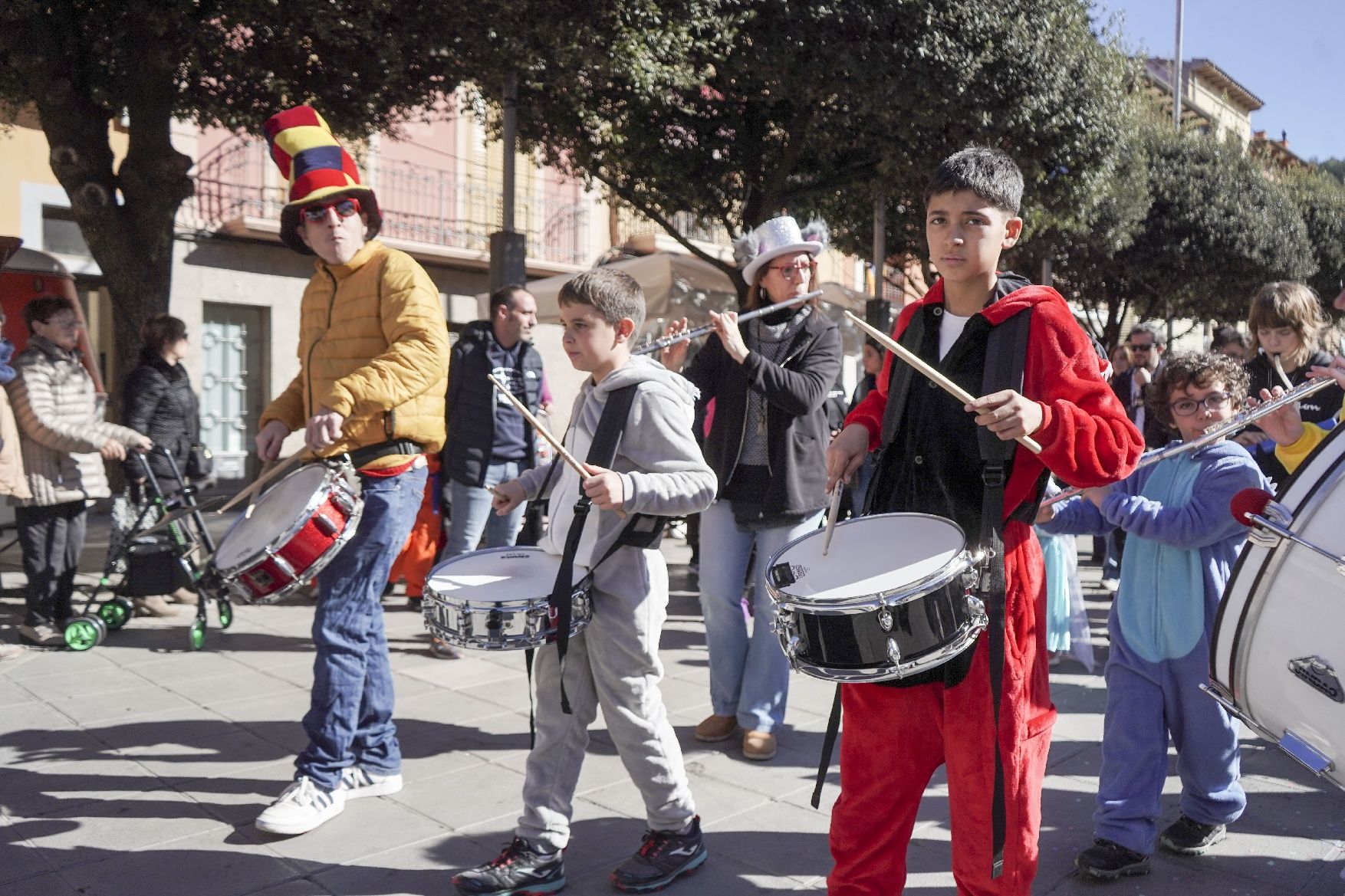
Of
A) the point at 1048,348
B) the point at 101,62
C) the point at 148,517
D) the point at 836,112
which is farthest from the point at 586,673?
the point at 836,112

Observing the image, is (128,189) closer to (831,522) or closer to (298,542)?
(298,542)

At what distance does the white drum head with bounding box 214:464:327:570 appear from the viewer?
332 centimetres

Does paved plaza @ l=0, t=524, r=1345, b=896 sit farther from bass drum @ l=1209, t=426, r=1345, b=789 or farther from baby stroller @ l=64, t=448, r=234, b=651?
bass drum @ l=1209, t=426, r=1345, b=789

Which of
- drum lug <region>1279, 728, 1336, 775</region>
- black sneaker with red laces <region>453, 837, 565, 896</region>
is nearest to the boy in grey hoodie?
black sneaker with red laces <region>453, 837, 565, 896</region>

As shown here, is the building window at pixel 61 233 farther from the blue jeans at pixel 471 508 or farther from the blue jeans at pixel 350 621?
the blue jeans at pixel 350 621

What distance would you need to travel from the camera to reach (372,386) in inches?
133

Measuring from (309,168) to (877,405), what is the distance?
203 centimetres

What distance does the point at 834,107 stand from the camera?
11.3 m

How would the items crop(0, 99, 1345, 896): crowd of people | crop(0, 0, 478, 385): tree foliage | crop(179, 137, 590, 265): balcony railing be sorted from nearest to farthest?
1. crop(0, 99, 1345, 896): crowd of people
2. crop(0, 0, 478, 385): tree foliage
3. crop(179, 137, 590, 265): balcony railing

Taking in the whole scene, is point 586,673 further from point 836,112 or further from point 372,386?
point 836,112

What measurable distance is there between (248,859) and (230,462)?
48.5 feet

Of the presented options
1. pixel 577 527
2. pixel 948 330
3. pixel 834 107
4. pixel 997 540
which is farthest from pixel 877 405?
pixel 834 107

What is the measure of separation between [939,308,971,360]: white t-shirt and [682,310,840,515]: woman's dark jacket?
62.5 inches

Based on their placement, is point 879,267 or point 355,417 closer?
point 355,417
